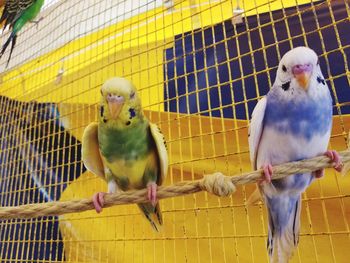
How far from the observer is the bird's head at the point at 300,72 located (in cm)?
51

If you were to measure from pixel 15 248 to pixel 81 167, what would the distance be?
493 mm

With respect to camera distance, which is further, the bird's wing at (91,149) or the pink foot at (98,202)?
the bird's wing at (91,149)

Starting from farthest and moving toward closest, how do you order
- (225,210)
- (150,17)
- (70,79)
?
(70,79) < (150,17) < (225,210)

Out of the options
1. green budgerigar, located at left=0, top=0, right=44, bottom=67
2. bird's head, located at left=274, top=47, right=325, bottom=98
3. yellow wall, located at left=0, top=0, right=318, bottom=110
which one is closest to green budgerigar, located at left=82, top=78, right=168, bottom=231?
bird's head, located at left=274, top=47, right=325, bottom=98

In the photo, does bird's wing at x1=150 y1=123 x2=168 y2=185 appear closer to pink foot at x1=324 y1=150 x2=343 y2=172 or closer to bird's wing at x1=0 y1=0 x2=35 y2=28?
pink foot at x1=324 y1=150 x2=343 y2=172

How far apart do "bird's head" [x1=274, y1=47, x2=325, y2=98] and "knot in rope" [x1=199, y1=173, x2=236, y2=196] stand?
0.18 metres

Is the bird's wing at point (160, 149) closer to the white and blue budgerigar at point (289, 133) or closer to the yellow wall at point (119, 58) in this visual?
the white and blue budgerigar at point (289, 133)

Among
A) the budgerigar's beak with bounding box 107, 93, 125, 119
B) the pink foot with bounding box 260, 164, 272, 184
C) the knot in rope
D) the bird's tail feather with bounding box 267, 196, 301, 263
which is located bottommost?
the bird's tail feather with bounding box 267, 196, 301, 263

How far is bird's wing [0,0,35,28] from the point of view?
5.08ft

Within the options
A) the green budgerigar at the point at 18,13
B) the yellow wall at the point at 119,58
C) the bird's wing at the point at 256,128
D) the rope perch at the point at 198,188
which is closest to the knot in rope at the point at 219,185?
the rope perch at the point at 198,188

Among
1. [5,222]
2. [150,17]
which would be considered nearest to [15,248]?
[5,222]

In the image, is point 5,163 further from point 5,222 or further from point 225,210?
point 225,210

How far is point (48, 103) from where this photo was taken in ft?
4.98

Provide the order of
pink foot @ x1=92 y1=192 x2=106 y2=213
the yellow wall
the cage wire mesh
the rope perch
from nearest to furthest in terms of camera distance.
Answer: the rope perch
pink foot @ x1=92 y1=192 x2=106 y2=213
the cage wire mesh
the yellow wall
